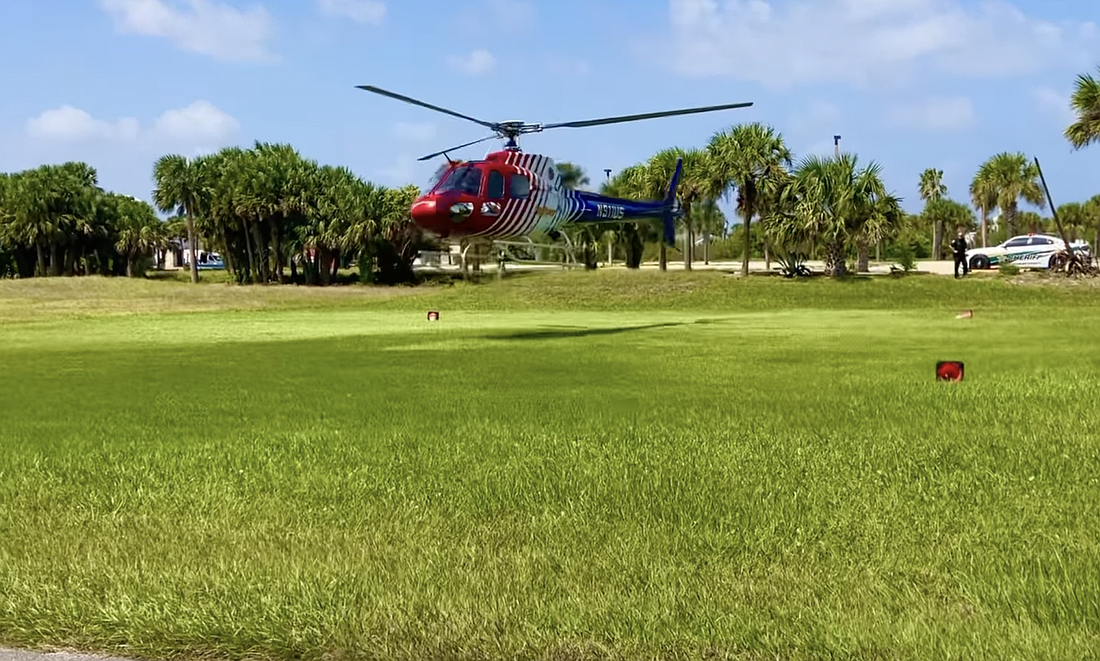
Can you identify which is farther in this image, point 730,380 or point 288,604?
point 730,380

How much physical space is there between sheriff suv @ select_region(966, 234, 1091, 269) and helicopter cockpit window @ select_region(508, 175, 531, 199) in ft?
116

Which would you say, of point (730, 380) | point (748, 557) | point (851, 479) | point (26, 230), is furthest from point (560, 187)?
point (26, 230)

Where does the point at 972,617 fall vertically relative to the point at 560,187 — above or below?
below

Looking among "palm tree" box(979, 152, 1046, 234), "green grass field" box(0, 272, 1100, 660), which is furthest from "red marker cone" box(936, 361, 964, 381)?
"palm tree" box(979, 152, 1046, 234)

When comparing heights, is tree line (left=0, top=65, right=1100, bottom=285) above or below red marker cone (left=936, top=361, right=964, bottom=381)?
above

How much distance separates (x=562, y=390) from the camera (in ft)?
45.6

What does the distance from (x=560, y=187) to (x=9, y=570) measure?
2166cm

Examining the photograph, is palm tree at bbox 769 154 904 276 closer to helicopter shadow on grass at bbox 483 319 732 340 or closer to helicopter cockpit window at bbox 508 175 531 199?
helicopter shadow on grass at bbox 483 319 732 340

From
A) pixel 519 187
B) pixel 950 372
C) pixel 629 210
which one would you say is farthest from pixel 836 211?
pixel 950 372

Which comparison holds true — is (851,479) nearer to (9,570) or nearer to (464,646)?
(464,646)

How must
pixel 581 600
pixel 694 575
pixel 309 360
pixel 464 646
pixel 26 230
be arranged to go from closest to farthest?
1. pixel 464 646
2. pixel 581 600
3. pixel 694 575
4. pixel 309 360
5. pixel 26 230

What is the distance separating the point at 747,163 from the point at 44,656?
51942 millimetres

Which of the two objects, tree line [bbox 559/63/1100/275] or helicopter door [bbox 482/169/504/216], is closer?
helicopter door [bbox 482/169/504/216]

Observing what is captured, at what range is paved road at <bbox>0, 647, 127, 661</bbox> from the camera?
181 inches
